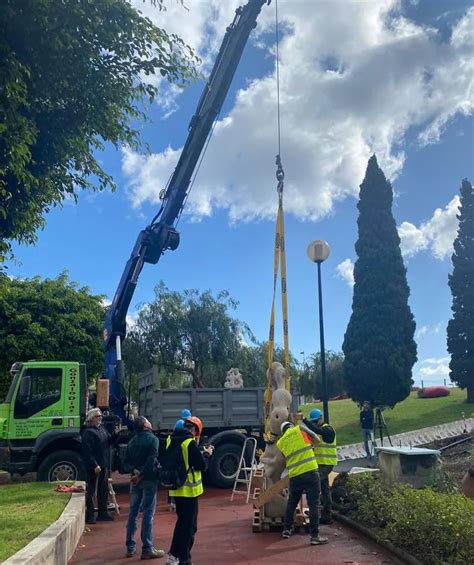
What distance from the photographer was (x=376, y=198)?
92.4ft

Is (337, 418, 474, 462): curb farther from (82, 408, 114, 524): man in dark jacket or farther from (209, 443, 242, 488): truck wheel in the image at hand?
(82, 408, 114, 524): man in dark jacket

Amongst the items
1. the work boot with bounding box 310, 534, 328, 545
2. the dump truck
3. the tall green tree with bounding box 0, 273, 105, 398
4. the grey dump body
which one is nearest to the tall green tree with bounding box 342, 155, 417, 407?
the tall green tree with bounding box 0, 273, 105, 398

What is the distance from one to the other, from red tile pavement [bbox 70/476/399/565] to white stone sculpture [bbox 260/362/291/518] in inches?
13.9

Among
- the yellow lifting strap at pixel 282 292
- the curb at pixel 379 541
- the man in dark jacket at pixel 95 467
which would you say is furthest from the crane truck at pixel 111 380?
the curb at pixel 379 541

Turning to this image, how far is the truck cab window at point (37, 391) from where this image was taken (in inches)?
439

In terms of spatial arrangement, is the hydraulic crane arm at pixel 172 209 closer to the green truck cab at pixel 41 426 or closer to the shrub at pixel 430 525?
the green truck cab at pixel 41 426

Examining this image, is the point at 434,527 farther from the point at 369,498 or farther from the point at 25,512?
the point at 25,512

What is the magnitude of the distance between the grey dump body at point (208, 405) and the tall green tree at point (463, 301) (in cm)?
2039

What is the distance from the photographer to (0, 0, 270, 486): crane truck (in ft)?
36.4

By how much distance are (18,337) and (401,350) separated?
16.6 metres

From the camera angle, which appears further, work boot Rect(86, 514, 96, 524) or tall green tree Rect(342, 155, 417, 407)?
tall green tree Rect(342, 155, 417, 407)

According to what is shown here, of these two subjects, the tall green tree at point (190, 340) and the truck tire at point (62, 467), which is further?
the tall green tree at point (190, 340)

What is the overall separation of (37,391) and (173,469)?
588 centimetres

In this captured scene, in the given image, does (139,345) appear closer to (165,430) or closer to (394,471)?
(165,430)
